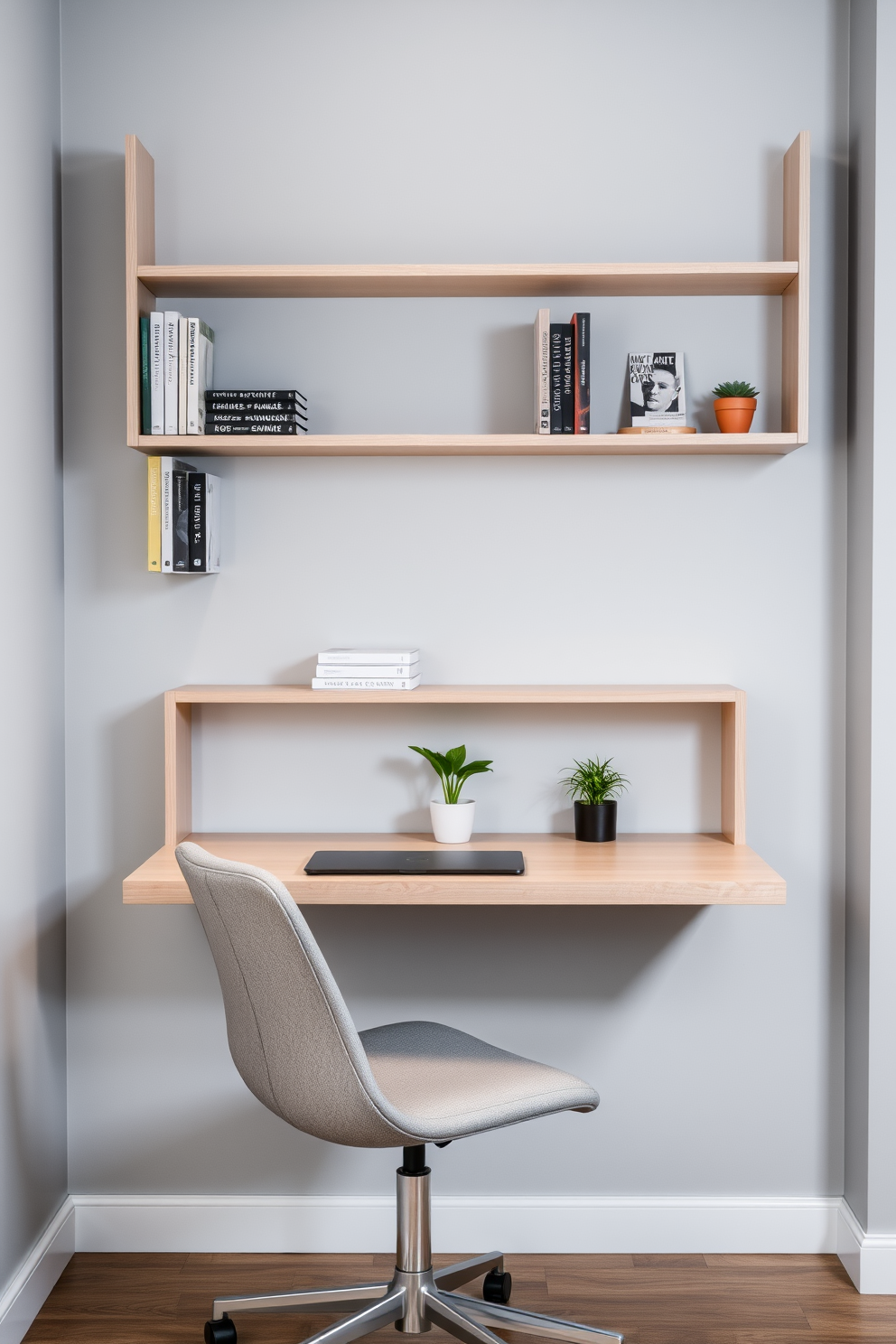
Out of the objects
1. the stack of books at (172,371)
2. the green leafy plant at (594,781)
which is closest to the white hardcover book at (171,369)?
the stack of books at (172,371)

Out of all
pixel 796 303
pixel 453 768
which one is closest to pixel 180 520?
pixel 453 768

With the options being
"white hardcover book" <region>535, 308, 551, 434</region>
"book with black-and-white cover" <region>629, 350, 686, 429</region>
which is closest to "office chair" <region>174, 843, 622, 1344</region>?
"white hardcover book" <region>535, 308, 551, 434</region>

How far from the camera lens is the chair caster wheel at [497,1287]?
7.18 ft

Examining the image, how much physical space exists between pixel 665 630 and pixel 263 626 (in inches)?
33.6

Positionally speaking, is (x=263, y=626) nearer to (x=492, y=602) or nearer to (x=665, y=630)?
(x=492, y=602)

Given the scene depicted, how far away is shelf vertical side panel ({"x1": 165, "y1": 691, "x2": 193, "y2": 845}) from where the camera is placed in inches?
91.1

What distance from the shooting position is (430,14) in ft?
7.92

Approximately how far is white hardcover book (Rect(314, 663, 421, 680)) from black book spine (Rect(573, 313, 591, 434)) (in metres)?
0.58

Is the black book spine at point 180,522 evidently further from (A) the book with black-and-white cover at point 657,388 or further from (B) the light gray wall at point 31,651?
(A) the book with black-and-white cover at point 657,388

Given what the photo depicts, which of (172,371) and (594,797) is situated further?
(594,797)

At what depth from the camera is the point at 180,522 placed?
2.30m

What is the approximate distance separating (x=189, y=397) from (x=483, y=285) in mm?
625

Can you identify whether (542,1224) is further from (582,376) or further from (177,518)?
(582,376)

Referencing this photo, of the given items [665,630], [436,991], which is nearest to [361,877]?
[436,991]
